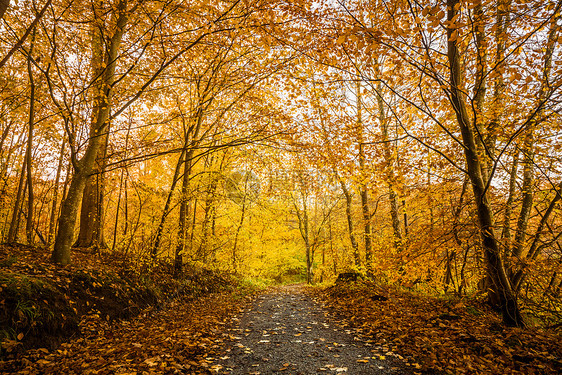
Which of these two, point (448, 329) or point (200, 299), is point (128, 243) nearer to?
point (200, 299)

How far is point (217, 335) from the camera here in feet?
17.2

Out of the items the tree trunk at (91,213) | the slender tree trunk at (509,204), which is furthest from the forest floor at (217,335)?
the tree trunk at (91,213)

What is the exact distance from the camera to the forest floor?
352cm

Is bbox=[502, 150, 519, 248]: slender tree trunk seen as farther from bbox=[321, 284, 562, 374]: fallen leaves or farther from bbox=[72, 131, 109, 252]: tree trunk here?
bbox=[72, 131, 109, 252]: tree trunk

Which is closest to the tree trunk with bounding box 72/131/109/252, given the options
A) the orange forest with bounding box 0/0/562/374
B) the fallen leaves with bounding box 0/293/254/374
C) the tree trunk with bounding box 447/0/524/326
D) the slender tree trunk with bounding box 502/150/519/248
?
the orange forest with bounding box 0/0/562/374

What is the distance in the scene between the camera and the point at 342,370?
363cm

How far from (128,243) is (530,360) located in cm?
871

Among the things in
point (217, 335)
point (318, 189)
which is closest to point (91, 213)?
point (217, 335)

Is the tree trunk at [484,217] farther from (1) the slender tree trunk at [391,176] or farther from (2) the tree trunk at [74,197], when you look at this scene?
(2) the tree trunk at [74,197]

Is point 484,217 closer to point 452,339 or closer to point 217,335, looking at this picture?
point 452,339

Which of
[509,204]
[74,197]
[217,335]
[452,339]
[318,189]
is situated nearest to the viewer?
[452,339]

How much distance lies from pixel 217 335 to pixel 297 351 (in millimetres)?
1733

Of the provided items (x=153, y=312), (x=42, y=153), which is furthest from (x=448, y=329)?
(x=42, y=153)

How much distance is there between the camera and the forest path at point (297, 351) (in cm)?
370
